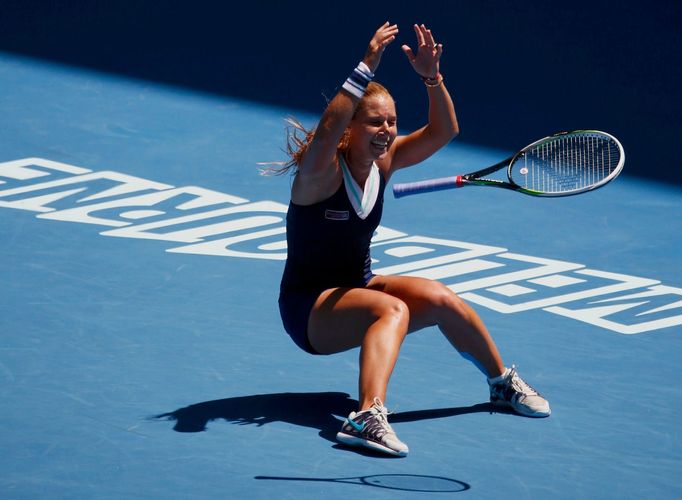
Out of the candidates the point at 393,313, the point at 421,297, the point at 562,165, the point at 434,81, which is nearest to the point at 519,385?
the point at 421,297

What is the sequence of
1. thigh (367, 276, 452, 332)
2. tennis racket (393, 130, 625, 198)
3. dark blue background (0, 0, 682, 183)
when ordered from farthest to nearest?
dark blue background (0, 0, 682, 183), tennis racket (393, 130, 625, 198), thigh (367, 276, 452, 332)

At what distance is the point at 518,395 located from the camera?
5832 mm

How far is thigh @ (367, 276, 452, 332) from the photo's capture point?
18.6ft

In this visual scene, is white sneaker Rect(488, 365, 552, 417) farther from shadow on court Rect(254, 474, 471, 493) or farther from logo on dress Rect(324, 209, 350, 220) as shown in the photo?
logo on dress Rect(324, 209, 350, 220)

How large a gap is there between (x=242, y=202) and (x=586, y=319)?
8.50ft

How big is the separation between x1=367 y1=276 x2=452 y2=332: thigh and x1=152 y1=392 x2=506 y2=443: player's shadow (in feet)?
1.37

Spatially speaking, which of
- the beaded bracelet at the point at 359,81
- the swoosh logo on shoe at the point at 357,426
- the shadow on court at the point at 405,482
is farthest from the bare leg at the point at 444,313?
the beaded bracelet at the point at 359,81

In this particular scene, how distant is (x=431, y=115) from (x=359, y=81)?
0.77 metres

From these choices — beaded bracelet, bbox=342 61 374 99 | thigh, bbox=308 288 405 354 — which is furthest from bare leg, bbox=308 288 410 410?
beaded bracelet, bbox=342 61 374 99

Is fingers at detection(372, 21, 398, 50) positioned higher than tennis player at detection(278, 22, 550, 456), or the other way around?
fingers at detection(372, 21, 398, 50)

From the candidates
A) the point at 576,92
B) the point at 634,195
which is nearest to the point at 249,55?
the point at 576,92

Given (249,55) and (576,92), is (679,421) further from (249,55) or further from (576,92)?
(249,55)

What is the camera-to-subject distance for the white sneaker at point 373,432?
207 inches

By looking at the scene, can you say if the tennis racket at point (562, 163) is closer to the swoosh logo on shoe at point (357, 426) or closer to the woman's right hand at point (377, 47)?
the woman's right hand at point (377, 47)
